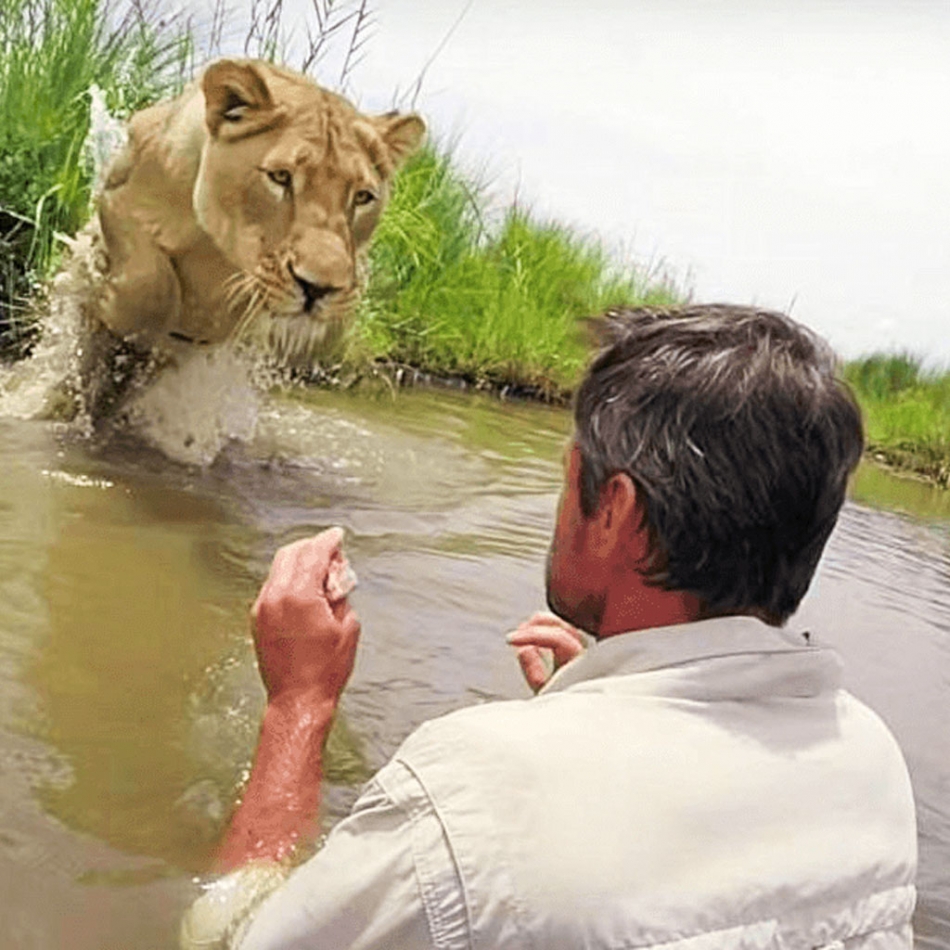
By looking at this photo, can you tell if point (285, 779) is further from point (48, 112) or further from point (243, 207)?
point (48, 112)

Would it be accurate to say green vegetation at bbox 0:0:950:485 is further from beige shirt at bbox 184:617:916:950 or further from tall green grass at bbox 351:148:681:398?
beige shirt at bbox 184:617:916:950

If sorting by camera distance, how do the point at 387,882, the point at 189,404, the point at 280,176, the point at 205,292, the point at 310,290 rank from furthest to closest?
1. the point at 189,404
2. the point at 205,292
3. the point at 280,176
4. the point at 310,290
5. the point at 387,882

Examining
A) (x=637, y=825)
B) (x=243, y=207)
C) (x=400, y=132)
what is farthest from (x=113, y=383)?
(x=637, y=825)

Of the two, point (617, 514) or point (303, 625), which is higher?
point (617, 514)

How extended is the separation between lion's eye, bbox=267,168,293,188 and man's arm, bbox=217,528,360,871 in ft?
8.19

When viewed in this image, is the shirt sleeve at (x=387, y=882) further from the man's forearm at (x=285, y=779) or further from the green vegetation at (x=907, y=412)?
the green vegetation at (x=907, y=412)

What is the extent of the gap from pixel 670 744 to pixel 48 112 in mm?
5748

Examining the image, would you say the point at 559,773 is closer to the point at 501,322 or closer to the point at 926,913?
the point at 926,913

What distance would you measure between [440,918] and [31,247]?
17.6ft

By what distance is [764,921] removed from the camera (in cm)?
150

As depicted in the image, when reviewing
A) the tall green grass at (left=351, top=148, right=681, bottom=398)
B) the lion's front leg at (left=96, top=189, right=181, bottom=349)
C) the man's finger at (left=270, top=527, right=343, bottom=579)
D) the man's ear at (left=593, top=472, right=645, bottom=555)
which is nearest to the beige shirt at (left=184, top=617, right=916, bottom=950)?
the man's ear at (left=593, top=472, right=645, bottom=555)

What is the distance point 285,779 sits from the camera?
7.75ft

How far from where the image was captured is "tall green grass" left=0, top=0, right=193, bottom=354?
638 cm

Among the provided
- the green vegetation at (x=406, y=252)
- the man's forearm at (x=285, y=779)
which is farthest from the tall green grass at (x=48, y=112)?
the man's forearm at (x=285, y=779)
